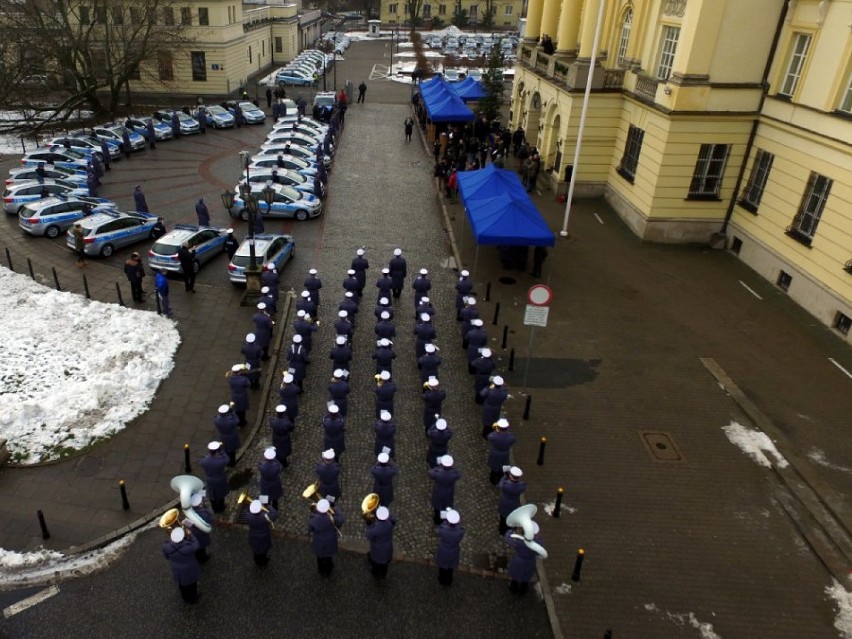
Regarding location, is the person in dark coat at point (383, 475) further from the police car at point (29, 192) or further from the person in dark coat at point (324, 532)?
the police car at point (29, 192)

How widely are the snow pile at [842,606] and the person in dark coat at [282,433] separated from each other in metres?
8.89

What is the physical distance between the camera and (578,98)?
25719 mm

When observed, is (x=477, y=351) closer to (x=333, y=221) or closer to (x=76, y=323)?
(x=76, y=323)

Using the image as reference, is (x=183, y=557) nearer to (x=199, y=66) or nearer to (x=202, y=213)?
(x=202, y=213)

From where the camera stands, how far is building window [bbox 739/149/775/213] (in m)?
20.1

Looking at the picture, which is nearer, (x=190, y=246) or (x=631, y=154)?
(x=190, y=246)

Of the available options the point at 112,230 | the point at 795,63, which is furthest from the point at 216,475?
the point at 795,63

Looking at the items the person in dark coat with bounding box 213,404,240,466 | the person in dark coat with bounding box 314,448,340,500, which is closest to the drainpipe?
the person in dark coat with bounding box 314,448,340,500

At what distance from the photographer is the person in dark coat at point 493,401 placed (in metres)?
11.6

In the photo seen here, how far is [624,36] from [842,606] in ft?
77.2

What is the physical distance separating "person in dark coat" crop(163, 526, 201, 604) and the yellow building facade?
650 inches

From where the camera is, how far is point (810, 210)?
17.9 meters

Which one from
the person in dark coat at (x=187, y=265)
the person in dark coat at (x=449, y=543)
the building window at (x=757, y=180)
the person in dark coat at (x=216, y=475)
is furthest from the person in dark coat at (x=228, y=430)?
the building window at (x=757, y=180)

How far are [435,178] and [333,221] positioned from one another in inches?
296
